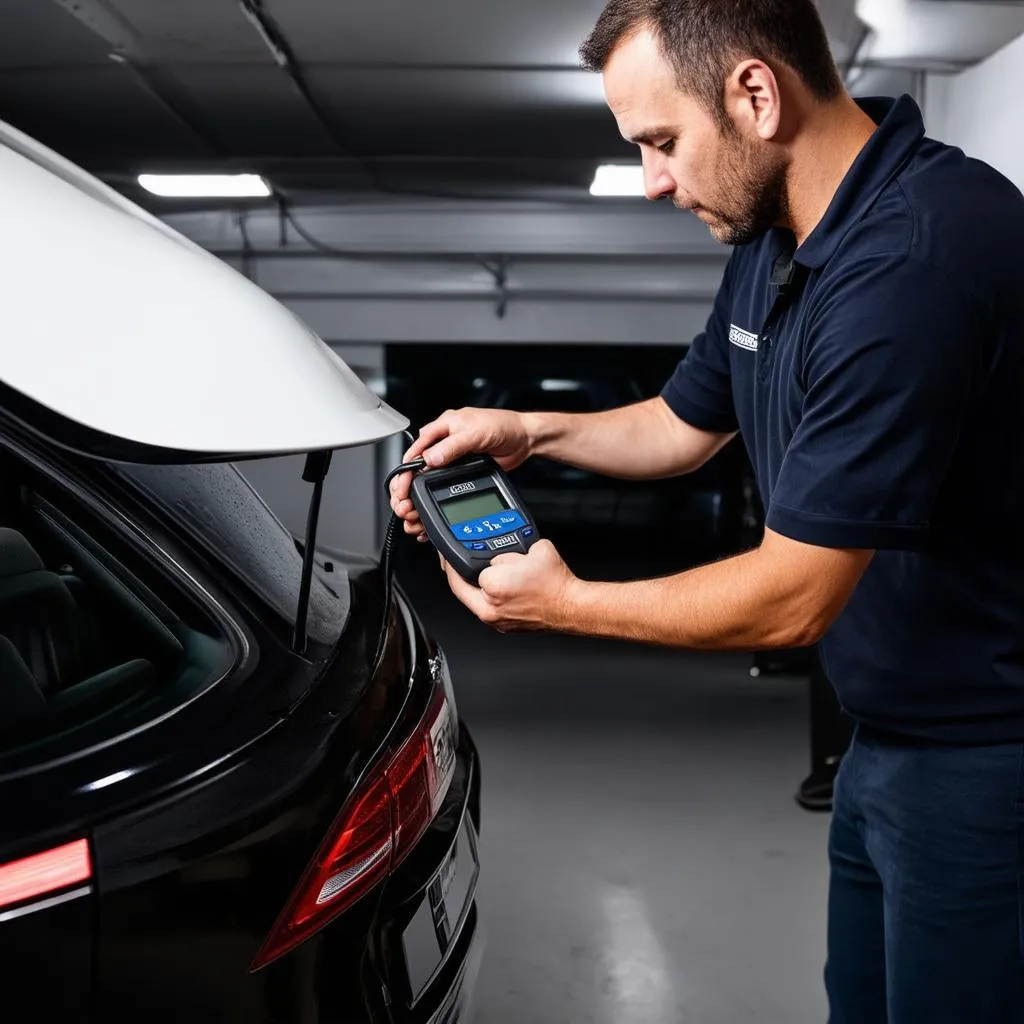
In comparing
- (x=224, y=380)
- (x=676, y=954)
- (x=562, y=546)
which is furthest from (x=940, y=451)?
(x=562, y=546)

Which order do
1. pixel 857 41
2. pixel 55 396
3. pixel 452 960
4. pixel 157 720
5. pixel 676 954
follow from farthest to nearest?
1. pixel 857 41
2. pixel 676 954
3. pixel 452 960
4. pixel 157 720
5. pixel 55 396

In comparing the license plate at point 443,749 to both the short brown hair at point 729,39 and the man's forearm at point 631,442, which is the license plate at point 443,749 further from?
the short brown hair at point 729,39

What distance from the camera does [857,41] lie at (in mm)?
3895

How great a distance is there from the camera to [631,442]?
1.87m

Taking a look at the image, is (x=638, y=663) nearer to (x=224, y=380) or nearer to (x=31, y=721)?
(x=31, y=721)

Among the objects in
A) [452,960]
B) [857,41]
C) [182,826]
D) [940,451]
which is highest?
[857,41]

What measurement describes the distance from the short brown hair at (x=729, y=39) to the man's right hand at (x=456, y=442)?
0.56m

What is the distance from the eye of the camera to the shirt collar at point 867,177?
1.24 meters

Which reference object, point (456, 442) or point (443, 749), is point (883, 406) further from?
point (443, 749)

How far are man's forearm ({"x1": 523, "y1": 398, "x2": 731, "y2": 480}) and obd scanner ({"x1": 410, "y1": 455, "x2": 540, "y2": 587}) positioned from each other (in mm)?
310

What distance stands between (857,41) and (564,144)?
2011mm

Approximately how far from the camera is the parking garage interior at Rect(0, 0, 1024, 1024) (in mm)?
2979

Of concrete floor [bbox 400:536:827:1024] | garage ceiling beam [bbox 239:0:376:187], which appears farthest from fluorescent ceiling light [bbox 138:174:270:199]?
concrete floor [bbox 400:536:827:1024]

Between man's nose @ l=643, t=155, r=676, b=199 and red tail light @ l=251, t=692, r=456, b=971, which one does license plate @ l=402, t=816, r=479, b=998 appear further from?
man's nose @ l=643, t=155, r=676, b=199
